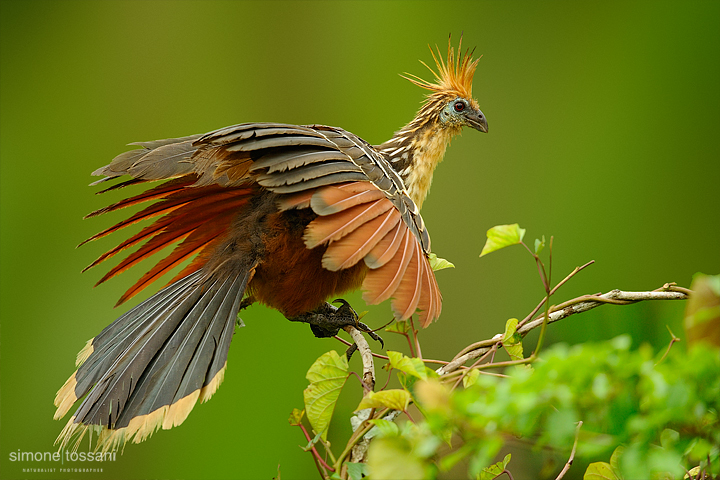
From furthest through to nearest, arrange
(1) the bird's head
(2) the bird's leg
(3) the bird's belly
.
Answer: (1) the bird's head < (2) the bird's leg < (3) the bird's belly

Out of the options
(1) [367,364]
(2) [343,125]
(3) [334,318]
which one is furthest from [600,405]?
(2) [343,125]

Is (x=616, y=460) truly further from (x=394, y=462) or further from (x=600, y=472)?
(x=394, y=462)

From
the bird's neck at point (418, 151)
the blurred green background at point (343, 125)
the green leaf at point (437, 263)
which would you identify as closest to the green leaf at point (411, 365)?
the green leaf at point (437, 263)

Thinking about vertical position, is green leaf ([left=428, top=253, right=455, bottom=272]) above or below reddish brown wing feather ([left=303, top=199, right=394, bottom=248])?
below

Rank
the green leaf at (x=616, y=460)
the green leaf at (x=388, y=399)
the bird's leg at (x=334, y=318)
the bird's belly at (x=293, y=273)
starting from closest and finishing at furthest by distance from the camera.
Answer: the green leaf at (x=388, y=399) < the green leaf at (x=616, y=460) < the bird's belly at (x=293, y=273) < the bird's leg at (x=334, y=318)

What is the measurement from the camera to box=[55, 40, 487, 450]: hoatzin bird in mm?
915

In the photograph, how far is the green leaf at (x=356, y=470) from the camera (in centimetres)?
73

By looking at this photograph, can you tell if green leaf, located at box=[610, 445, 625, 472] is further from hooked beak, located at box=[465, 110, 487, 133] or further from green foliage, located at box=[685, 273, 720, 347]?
hooked beak, located at box=[465, 110, 487, 133]

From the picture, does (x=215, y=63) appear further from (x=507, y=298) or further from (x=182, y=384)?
(x=182, y=384)

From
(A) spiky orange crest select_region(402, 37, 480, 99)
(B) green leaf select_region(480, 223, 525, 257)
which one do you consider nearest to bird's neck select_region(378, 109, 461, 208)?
(A) spiky orange crest select_region(402, 37, 480, 99)

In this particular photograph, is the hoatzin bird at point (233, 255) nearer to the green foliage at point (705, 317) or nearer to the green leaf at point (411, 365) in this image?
the green leaf at point (411, 365)

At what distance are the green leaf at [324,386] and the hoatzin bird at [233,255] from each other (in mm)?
140

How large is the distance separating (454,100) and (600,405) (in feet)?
4.25

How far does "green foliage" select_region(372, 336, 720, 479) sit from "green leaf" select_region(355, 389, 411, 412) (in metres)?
0.15
